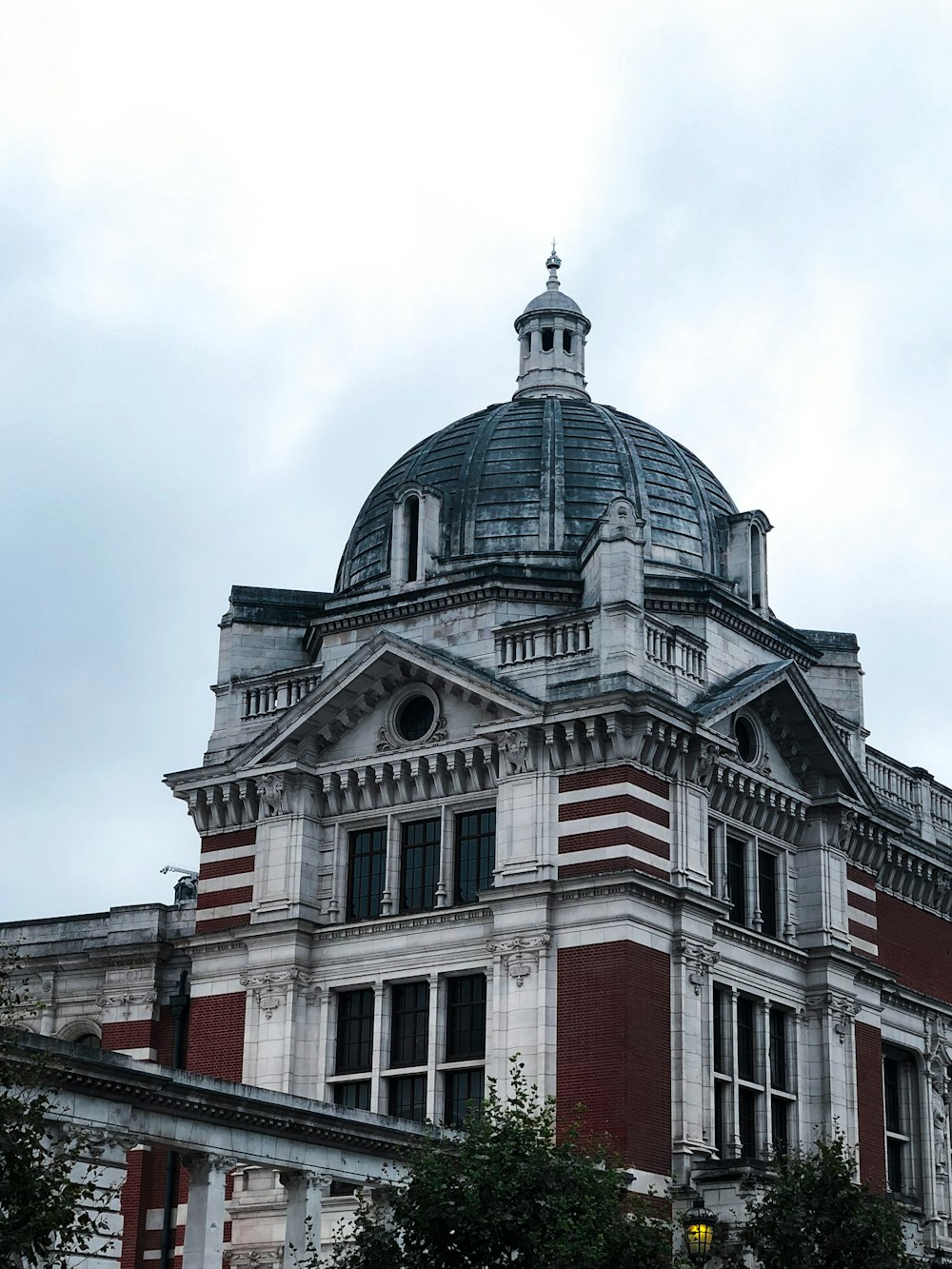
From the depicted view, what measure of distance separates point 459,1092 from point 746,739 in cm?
1057

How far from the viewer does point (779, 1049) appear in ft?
158

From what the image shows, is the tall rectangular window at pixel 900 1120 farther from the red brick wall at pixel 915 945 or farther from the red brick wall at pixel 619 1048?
the red brick wall at pixel 619 1048

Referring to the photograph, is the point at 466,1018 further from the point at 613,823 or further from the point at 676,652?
the point at 676,652

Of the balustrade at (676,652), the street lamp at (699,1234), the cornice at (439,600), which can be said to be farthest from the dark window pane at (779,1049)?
the street lamp at (699,1234)

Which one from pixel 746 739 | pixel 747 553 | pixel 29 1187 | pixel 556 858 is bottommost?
pixel 29 1187

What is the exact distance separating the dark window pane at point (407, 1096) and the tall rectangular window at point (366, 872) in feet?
12.2

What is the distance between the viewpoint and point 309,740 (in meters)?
49.3

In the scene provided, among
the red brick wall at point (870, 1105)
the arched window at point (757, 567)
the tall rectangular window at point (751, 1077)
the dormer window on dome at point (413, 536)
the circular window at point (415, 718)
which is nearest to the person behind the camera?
the tall rectangular window at point (751, 1077)

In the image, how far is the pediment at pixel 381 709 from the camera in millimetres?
47469

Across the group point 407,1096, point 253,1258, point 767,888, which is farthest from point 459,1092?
point 767,888

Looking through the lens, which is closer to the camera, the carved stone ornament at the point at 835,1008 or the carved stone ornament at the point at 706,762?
the carved stone ornament at the point at 706,762

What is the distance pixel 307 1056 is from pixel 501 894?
6.06 m

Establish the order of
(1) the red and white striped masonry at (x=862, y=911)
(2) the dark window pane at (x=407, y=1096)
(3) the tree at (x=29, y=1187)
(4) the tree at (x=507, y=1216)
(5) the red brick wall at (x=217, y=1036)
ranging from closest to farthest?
(3) the tree at (x=29, y=1187) → (4) the tree at (x=507, y=1216) → (2) the dark window pane at (x=407, y=1096) → (5) the red brick wall at (x=217, y=1036) → (1) the red and white striped masonry at (x=862, y=911)

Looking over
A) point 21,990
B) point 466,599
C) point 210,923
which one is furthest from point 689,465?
point 21,990
